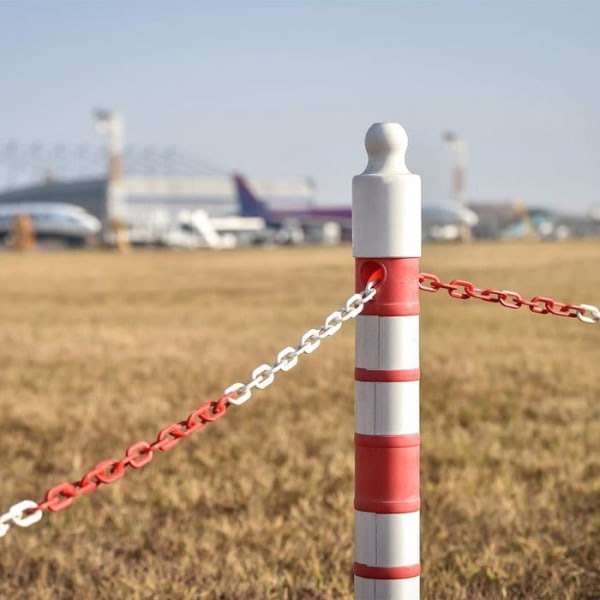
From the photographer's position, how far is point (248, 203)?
5778 inches

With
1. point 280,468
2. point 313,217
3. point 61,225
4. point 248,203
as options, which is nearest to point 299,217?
point 313,217

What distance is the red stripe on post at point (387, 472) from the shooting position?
3.38m

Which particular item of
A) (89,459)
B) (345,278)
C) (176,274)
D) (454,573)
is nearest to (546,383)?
(89,459)

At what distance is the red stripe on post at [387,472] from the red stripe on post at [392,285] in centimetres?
34

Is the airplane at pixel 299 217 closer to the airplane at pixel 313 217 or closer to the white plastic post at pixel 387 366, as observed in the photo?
the airplane at pixel 313 217

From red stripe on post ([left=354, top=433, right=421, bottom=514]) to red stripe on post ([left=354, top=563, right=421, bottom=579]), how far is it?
157mm

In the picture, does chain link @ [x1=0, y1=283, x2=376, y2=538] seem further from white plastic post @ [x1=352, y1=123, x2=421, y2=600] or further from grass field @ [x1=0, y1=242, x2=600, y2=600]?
grass field @ [x1=0, y1=242, x2=600, y2=600]

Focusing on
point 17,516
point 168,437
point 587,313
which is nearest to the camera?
point 17,516

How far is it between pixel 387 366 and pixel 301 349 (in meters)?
0.24

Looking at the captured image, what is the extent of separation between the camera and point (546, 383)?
11289 mm

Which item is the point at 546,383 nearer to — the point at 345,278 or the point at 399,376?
the point at 399,376

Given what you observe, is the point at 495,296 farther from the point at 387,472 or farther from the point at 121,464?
the point at 121,464

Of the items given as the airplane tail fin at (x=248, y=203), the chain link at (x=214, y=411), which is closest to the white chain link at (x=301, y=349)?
the chain link at (x=214, y=411)

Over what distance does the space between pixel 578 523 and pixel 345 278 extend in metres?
33.1
